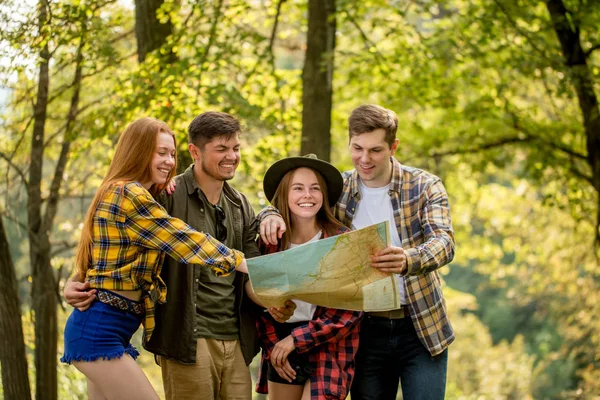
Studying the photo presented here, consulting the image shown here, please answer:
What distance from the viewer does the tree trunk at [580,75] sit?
349 inches

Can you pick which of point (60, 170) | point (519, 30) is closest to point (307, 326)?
point (60, 170)

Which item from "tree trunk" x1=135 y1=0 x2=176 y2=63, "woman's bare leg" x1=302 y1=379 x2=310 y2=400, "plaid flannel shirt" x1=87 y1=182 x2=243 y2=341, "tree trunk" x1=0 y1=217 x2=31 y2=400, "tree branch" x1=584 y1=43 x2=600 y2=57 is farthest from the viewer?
"tree branch" x1=584 y1=43 x2=600 y2=57

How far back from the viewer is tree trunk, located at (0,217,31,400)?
538 cm

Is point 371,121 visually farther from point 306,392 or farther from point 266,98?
point 266,98

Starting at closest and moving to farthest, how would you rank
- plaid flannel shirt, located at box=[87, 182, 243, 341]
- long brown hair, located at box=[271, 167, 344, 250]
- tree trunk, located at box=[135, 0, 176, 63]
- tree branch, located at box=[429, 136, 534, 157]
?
plaid flannel shirt, located at box=[87, 182, 243, 341], long brown hair, located at box=[271, 167, 344, 250], tree trunk, located at box=[135, 0, 176, 63], tree branch, located at box=[429, 136, 534, 157]

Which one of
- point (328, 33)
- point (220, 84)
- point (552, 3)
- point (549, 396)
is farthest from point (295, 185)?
point (549, 396)

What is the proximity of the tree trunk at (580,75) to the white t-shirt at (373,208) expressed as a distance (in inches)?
222

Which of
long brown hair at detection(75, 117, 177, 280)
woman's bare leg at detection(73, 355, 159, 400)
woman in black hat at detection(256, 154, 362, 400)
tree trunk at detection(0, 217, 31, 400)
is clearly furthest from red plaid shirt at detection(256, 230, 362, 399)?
tree trunk at detection(0, 217, 31, 400)

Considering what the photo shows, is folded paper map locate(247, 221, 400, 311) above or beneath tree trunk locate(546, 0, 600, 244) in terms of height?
beneath

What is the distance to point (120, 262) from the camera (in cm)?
335

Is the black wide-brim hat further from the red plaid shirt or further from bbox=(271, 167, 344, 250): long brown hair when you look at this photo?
the red plaid shirt

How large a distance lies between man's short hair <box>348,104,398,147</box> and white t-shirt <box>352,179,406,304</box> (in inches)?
10.8

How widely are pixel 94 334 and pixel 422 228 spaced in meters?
1.67

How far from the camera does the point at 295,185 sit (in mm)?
3871
